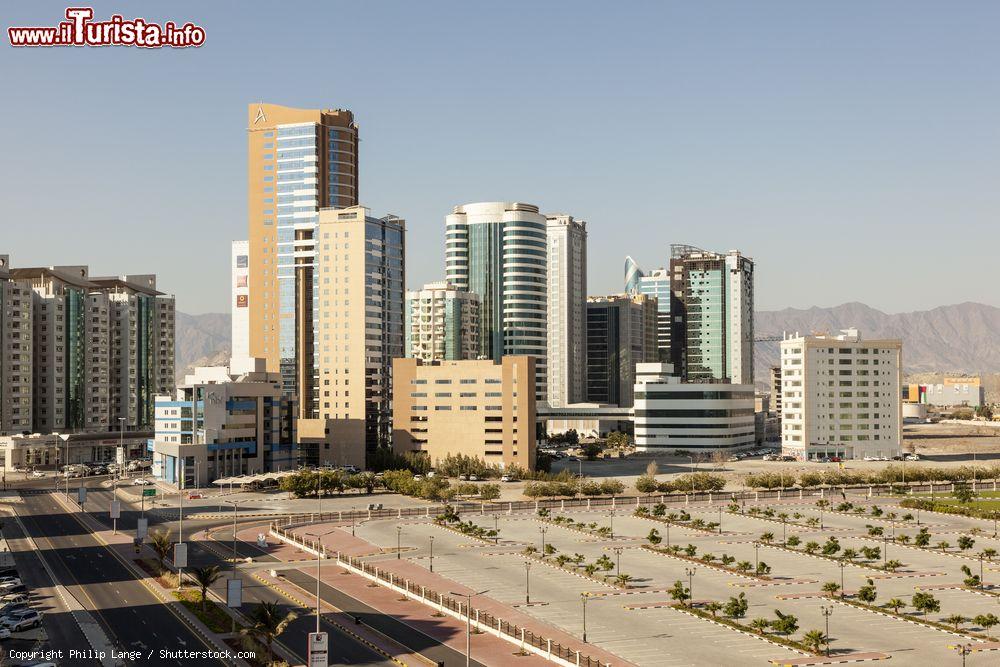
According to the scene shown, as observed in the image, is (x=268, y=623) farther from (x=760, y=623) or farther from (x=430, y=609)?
(x=760, y=623)

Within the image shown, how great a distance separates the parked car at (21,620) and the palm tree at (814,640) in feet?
201

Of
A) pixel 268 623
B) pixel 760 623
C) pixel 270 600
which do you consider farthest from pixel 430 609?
pixel 760 623

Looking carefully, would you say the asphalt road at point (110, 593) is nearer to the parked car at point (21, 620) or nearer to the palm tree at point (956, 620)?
the parked car at point (21, 620)

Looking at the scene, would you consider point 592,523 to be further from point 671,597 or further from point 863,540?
point 671,597

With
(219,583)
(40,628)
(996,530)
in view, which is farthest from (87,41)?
(996,530)

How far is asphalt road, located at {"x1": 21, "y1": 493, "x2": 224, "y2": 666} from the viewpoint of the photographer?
282 feet

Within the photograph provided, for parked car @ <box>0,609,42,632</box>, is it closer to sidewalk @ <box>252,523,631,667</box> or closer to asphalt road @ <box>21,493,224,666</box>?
asphalt road @ <box>21,493,224,666</box>

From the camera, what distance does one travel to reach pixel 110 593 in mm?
105562

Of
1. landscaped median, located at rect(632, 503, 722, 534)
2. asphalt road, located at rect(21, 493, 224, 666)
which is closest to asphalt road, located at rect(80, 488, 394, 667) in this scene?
asphalt road, located at rect(21, 493, 224, 666)

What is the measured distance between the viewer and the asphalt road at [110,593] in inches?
3386

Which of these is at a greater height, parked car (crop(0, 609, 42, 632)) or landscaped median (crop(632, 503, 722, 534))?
parked car (crop(0, 609, 42, 632))

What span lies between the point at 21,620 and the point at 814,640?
6258 centimetres

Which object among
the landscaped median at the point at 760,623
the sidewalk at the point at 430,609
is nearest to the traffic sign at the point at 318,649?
the sidewalk at the point at 430,609

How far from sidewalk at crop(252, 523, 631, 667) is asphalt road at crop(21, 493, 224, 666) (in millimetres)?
18136
